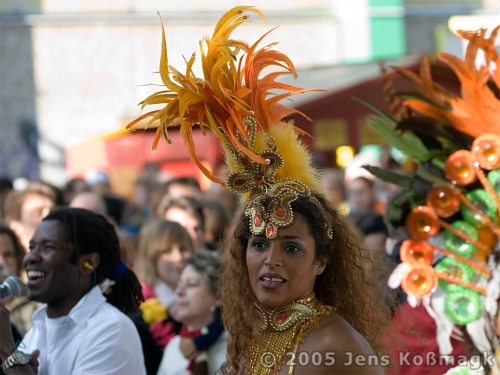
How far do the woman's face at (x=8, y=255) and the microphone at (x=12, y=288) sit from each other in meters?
1.60

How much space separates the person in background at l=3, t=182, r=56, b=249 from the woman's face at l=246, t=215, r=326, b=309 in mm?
3361

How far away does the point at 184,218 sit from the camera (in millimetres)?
6613

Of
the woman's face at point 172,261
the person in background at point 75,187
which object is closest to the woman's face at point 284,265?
the woman's face at point 172,261

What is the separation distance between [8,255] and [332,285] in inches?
109

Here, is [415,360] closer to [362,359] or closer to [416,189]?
[416,189]

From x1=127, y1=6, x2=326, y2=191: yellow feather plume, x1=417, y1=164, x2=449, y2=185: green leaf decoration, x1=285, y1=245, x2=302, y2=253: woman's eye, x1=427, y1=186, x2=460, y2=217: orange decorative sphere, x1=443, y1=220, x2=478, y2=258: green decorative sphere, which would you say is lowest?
x1=443, y1=220, x2=478, y2=258: green decorative sphere

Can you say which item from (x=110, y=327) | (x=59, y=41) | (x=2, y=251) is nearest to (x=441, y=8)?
(x=59, y=41)

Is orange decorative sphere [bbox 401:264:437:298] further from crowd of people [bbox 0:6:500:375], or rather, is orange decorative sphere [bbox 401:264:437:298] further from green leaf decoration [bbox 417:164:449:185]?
green leaf decoration [bbox 417:164:449:185]

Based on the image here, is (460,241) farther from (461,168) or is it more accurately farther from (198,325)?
(198,325)

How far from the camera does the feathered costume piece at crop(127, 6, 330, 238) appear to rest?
123 inches

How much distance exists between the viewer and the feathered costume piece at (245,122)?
3.12m

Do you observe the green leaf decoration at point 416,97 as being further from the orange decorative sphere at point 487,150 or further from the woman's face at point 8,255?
the woman's face at point 8,255

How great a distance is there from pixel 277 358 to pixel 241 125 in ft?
2.56

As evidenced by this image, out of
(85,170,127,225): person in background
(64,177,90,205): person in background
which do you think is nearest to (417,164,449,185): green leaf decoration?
(85,170,127,225): person in background
